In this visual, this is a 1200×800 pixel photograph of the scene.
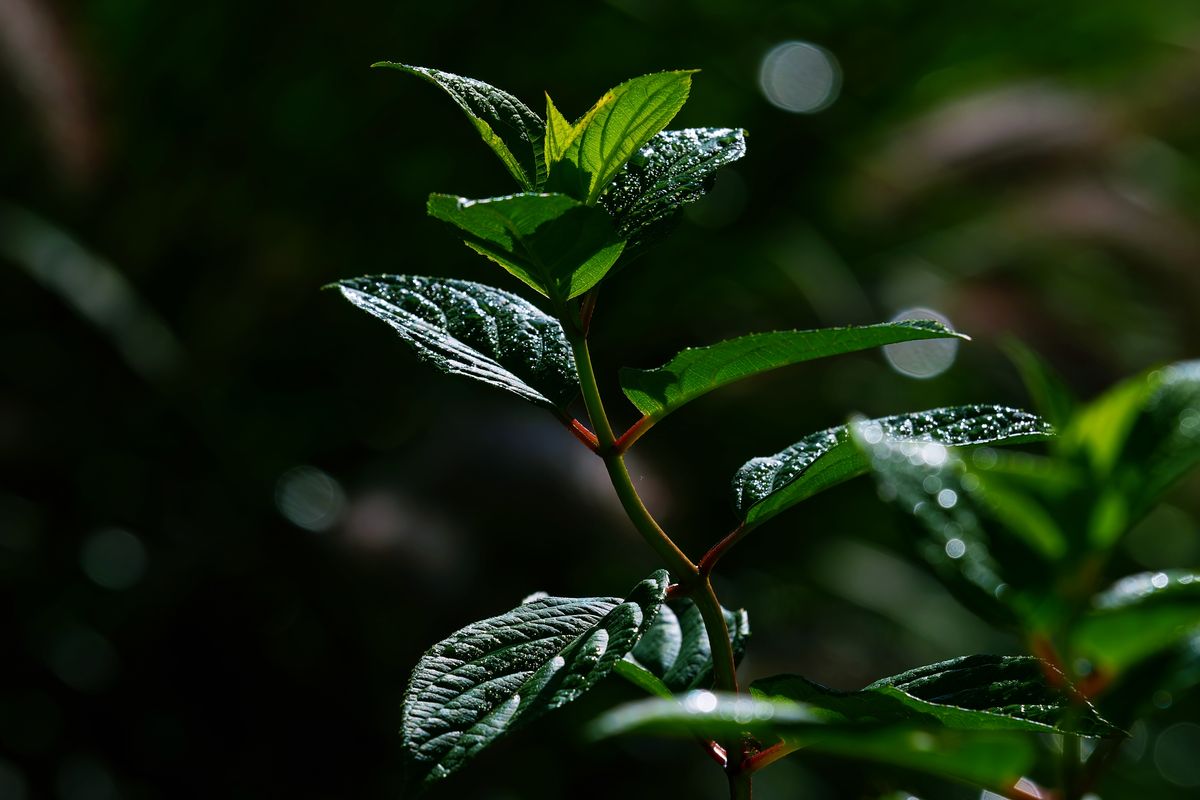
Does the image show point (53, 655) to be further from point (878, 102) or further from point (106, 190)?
point (878, 102)

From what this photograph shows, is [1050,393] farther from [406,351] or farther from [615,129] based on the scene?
[406,351]

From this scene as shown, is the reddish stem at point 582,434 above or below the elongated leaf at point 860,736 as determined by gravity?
above

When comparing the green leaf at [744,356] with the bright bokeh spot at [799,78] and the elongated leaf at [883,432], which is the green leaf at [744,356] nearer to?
the elongated leaf at [883,432]

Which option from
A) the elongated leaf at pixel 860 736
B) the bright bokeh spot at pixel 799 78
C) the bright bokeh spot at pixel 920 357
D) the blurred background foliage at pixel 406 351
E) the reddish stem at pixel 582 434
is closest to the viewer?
the elongated leaf at pixel 860 736

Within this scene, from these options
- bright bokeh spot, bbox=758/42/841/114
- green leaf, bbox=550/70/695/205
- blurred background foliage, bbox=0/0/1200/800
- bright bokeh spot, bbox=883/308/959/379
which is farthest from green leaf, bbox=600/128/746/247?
bright bokeh spot, bbox=758/42/841/114

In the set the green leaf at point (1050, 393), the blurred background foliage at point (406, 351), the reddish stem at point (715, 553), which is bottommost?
the reddish stem at point (715, 553)

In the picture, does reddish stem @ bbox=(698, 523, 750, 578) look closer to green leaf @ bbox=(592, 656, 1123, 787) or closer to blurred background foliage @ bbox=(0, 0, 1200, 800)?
green leaf @ bbox=(592, 656, 1123, 787)

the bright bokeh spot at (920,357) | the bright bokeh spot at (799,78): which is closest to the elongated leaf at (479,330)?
the bright bokeh spot at (920,357)
